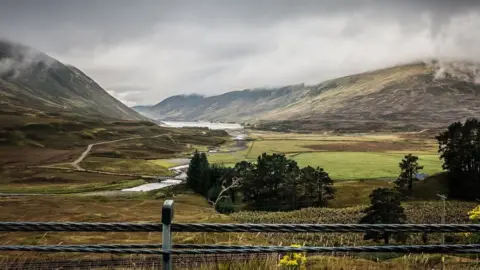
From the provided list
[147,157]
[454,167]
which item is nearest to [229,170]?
[454,167]

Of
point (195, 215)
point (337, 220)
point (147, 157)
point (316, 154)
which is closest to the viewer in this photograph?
point (337, 220)

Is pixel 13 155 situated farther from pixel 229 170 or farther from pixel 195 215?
pixel 195 215

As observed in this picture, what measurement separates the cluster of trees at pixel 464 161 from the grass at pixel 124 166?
287 ft

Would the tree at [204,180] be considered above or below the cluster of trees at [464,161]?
below

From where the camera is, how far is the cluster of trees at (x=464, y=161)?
8888 centimetres

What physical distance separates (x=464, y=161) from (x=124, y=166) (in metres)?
115

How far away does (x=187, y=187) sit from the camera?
115m

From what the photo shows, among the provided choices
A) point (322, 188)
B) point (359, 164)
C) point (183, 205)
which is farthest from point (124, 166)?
point (322, 188)

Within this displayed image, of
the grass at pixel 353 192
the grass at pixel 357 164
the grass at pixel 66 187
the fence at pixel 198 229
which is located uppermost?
the fence at pixel 198 229

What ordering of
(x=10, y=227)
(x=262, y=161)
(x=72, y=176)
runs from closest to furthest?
1. (x=10, y=227)
2. (x=262, y=161)
3. (x=72, y=176)

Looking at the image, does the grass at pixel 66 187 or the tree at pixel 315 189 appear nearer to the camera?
the tree at pixel 315 189

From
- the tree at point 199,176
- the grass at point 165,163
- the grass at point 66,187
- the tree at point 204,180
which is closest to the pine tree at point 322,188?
the tree at point 204,180

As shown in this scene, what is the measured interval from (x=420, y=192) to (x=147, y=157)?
128213 millimetres

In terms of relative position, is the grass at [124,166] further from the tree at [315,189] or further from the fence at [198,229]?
the fence at [198,229]
